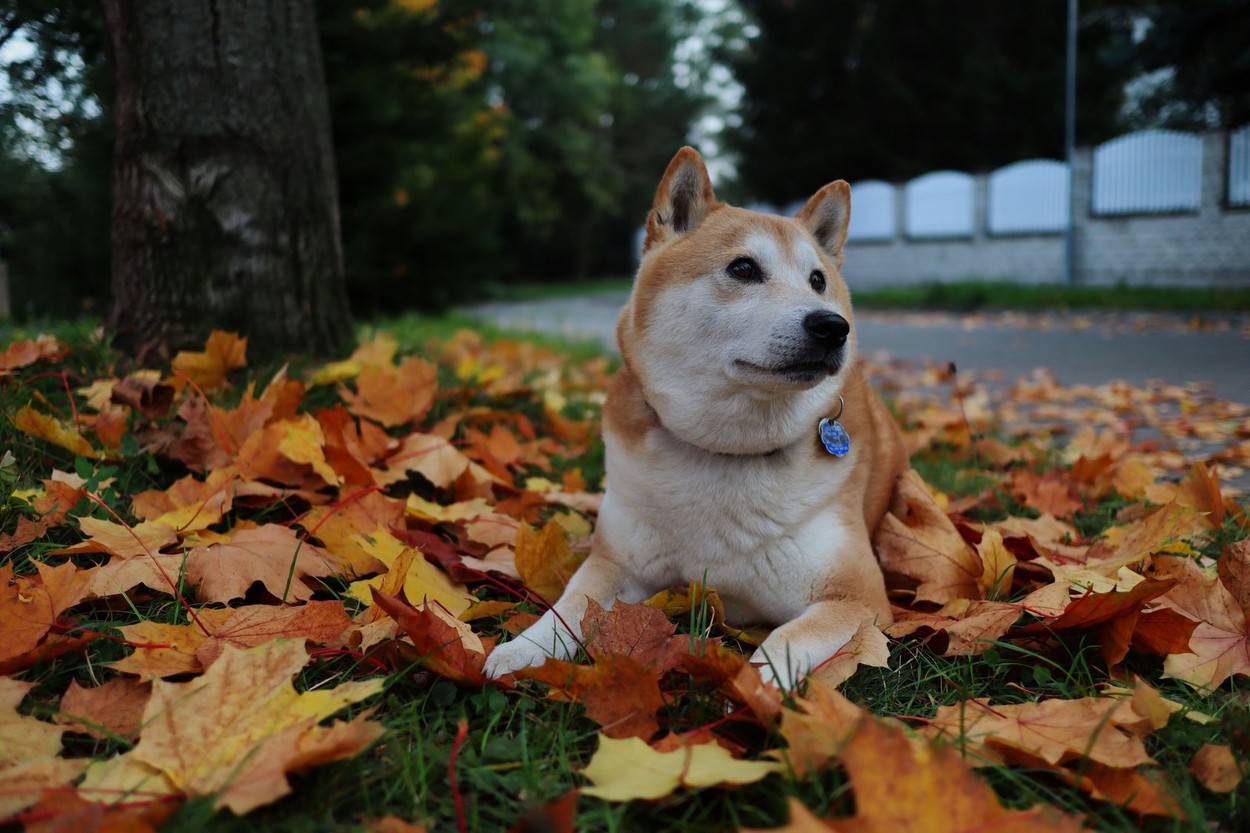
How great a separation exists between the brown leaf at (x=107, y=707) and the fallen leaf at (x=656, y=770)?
766 mm

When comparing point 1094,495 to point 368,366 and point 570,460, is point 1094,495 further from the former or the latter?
point 368,366

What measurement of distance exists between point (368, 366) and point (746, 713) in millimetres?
2115

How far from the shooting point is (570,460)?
140 inches

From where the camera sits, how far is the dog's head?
2146 millimetres

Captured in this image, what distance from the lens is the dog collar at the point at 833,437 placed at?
2285 millimetres

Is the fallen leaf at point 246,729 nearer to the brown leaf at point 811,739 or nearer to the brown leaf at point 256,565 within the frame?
the brown leaf at point 256,565

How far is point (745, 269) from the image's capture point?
2.40 metres

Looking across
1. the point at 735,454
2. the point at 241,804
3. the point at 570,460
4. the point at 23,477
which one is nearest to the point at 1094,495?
the point at 735,454

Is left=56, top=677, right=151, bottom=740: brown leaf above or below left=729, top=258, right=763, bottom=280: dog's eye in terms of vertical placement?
below

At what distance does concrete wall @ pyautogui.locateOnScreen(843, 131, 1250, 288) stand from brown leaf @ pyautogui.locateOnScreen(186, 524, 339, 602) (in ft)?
53.8

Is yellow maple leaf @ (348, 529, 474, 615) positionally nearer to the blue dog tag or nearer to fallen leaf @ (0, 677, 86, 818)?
fallen leaf @ (0, 677, 86, 818)

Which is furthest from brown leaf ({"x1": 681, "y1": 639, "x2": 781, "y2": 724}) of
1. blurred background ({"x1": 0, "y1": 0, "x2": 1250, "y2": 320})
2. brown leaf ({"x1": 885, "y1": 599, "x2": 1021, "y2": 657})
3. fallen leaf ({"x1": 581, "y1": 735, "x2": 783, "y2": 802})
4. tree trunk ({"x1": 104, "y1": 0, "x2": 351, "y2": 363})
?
blurred background ({"x1": 0, "y1": 0, "x2": 1250, "y2": 320})

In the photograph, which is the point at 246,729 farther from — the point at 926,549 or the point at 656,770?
the point at 926,549

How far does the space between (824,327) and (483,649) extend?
1060mm
